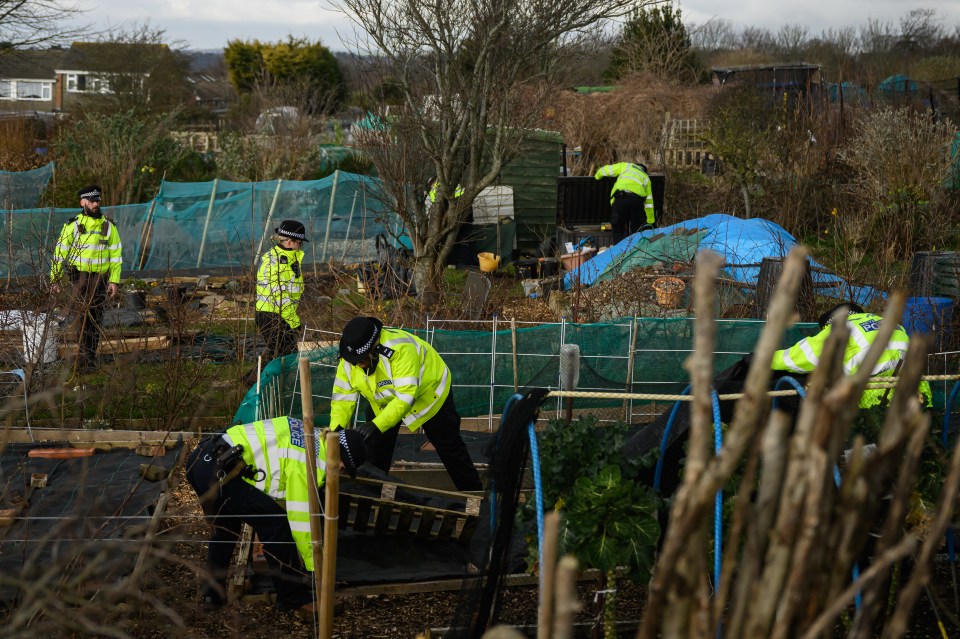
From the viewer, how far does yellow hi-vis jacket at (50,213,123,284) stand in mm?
10109

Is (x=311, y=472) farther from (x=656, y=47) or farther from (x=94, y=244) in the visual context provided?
(x=656, y=47)

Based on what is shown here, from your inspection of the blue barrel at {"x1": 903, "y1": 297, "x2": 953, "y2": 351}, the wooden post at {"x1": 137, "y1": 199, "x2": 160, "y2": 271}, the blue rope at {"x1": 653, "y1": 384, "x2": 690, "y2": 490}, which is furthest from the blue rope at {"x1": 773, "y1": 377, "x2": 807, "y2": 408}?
the wooden post at {"x1": 137, "y1": 199, "x2": 160, "y2": 271}

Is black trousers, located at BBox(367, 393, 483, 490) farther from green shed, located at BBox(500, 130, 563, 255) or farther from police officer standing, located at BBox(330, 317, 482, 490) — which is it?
green shed, located at BBox(500, 130, 563, 255)

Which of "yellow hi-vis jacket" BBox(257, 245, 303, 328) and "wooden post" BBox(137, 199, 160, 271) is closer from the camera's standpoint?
"yellow hi-vis jacket" BBox(257, 245, 303, 328)

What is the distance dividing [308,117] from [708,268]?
2346 centimetres

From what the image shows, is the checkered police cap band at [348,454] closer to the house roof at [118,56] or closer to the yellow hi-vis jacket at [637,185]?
the yellow hi-vis jacket at [637,185]

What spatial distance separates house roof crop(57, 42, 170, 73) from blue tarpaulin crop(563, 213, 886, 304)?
21493 mm

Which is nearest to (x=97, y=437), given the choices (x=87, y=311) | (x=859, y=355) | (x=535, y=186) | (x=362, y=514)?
(x=87, y=311)

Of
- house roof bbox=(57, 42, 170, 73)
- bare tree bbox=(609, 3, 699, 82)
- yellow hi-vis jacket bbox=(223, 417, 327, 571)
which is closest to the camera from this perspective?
yellow hi-vis jacket bbox=(223, 417, 327, 571)

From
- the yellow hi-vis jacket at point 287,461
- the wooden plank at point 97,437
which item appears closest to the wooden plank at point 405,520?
the yellow hi-vis jacket at point 287,461

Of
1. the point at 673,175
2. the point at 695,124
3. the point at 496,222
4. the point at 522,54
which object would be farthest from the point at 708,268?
the point at 695,124

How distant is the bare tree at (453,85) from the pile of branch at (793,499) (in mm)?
9768

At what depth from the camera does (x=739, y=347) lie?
8719 millimetres

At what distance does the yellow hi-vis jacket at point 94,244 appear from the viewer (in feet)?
33.2
